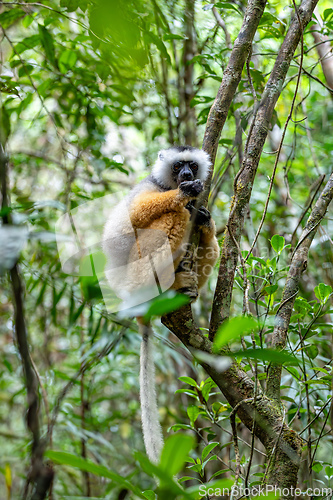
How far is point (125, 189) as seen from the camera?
644 centimetres

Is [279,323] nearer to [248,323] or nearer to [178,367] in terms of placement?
[248,323]

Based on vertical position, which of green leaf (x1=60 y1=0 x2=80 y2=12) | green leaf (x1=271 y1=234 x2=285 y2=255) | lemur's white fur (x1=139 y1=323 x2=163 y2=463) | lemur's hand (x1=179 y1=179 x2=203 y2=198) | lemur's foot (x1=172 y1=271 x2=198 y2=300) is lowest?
lemur's white fur (x1=139 y1=323 x2=163 y2=463)

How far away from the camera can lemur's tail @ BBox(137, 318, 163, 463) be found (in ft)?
7.66

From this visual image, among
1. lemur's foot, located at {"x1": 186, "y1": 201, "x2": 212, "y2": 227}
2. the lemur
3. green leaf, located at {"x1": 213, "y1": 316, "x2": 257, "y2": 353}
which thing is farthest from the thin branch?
lemur's foot, located at {"x1": 186, "y1": 201, "x2": 212, "y2": 227}

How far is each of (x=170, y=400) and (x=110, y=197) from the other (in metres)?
2.88

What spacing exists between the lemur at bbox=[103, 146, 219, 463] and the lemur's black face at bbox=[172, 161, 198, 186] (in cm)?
40

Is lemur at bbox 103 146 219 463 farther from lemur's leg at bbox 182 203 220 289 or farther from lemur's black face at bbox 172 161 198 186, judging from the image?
lemur's black face at bbox 172 161 198 186

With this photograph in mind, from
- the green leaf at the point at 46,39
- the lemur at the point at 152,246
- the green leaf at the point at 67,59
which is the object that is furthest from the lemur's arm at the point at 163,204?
the green leaf at the point at 67,59

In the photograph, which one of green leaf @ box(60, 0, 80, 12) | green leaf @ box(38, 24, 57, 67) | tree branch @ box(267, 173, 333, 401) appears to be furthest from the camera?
green leaf @ box(38, 24, 57, 67)

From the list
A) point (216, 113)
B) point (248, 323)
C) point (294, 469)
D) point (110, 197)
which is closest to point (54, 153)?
point (110, 197)

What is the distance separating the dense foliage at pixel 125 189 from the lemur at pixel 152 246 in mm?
311

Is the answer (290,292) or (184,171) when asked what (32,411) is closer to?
(290,292)

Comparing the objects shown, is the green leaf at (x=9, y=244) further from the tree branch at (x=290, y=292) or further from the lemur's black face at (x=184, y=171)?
the lemur's black face at (x=184, y=171)

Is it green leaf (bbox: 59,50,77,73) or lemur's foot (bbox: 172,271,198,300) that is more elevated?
green leaf (bbox: 59,50,77,73)
